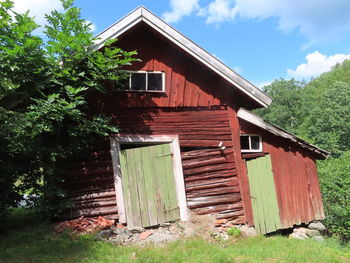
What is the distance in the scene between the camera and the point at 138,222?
802 cm

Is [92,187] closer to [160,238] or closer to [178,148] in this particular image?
[160,238]

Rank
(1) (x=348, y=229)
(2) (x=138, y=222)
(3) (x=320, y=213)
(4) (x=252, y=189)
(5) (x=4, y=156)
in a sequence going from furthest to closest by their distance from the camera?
1. (1) (x=348, y=229)
2. (3) (x=320, y=213)
3. (4) (x=252, y=189)
4. (2) (x=138, y=222)
5. (5) (x=4, y=156)

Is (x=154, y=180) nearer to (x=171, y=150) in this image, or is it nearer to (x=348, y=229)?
(x=171, y=150)

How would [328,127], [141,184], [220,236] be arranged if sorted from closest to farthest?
1. [220,236]
2. [141,184]
3. [328,127]

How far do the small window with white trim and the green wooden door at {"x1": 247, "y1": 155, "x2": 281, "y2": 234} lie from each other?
503mm

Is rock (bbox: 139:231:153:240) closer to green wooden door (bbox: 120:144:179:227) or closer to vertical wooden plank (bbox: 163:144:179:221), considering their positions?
green wooden door (bbox: 120:144:179:227)

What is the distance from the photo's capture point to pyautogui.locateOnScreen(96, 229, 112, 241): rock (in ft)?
23.7

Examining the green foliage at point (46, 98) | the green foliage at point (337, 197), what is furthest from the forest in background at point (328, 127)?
the green foliage at point (46, 98)

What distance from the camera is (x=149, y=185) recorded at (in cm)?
823

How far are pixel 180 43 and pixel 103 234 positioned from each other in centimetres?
557

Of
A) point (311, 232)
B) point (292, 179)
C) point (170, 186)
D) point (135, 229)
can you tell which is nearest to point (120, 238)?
point (135, 229)

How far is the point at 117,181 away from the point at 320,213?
22.3ft

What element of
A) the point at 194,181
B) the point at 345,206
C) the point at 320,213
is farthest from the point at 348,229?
the point at 194,181

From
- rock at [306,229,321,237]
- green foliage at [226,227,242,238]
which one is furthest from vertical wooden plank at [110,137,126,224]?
rock at [306,229,321,237]
